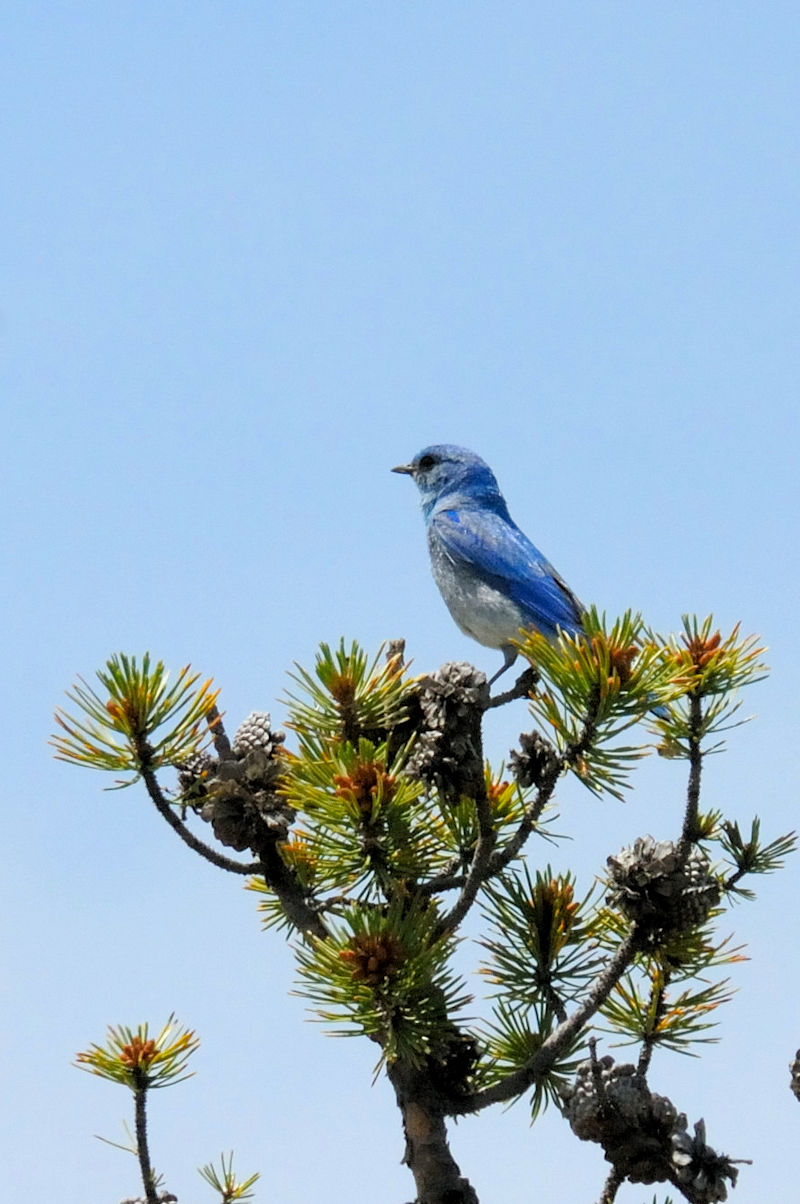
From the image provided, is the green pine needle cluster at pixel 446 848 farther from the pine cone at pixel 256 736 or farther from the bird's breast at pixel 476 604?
the bird's breast at pixel 476 604

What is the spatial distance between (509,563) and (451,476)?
1.74 metres

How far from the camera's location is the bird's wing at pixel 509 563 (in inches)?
287

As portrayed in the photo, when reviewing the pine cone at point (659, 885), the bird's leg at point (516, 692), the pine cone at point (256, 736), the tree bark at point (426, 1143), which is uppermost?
the bird's leg at point (516, 692)

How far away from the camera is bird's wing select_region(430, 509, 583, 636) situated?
7.30m

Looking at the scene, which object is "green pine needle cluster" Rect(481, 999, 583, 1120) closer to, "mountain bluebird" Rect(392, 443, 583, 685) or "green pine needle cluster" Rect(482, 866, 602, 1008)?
"green pine needle cluster" Rect(482, 866, 602, 1008)

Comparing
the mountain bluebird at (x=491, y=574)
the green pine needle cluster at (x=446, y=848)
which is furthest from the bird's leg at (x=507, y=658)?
the green pine needle cluster at (x=446, y=848)

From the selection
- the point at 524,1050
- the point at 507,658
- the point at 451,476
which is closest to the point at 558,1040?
the point at 524,1050

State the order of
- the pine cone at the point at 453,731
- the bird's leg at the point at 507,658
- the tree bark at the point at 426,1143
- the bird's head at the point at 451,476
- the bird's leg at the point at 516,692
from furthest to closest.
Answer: the bird's head at the point at 451,476 < the bird's leg at the point at 507,658 < the bird's leg at the point at 516,692 < the tree bark at the point at 426,1143 < the pine cone at the point at 453,731

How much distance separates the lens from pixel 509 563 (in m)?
7.57

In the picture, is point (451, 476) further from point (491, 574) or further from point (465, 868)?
point (465, 868)

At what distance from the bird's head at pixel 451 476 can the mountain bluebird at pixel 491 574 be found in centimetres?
1

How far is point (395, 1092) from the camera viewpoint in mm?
3684

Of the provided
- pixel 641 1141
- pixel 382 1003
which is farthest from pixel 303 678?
pixel 641 1141

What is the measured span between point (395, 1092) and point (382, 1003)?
39cm
